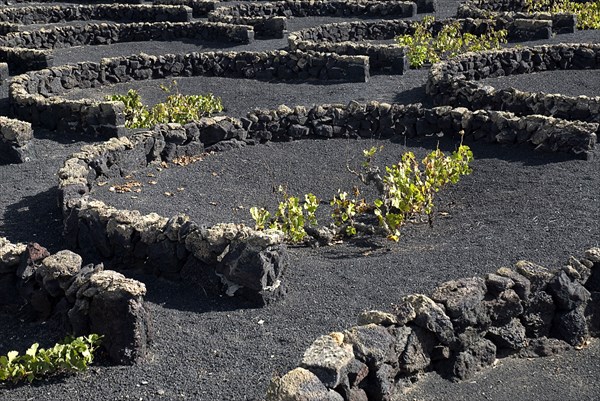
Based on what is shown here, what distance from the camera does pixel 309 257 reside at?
12203 mm

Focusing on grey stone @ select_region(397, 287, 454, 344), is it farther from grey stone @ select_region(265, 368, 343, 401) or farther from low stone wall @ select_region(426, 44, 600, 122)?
low stone wall @ select_region(426, 44, 600, 122)

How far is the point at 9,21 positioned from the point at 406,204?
77.8 ft

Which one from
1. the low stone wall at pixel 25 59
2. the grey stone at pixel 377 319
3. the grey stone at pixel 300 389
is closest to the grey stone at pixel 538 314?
the grey stone at pixel 377 319

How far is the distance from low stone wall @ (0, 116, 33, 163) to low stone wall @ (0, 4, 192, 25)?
16.3 m

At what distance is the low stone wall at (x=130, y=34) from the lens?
28594 mm

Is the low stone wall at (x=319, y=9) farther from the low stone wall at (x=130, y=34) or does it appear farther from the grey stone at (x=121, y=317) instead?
the grey stone at (x=121, y=317)

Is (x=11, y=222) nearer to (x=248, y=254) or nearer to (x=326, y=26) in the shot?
(x=248, y=254)

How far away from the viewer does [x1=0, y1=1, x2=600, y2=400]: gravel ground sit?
8930mm

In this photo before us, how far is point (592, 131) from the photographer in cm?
1593

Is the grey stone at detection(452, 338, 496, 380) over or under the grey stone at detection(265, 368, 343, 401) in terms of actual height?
under

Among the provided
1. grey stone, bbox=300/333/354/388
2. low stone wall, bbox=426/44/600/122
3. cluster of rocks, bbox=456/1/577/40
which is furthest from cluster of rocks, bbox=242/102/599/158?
cluster of rocks, bbox=456/1/577/40

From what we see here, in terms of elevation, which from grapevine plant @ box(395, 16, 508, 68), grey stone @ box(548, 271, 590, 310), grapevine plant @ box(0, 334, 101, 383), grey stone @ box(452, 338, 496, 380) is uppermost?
grey stone @ box(548, 271, 590, 310)

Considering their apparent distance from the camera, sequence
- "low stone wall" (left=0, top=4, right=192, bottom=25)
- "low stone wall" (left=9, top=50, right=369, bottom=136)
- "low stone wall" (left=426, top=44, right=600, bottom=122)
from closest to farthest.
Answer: "low stone wall" (left=426, top=44, right=600, bottom=122)
"low stone wall" (left=9, top=50, right=369, bottom=136)
"low stone wall" (left=0, top=4, right=192, bottom=25)

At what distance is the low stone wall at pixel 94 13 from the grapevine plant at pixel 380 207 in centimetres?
1966
